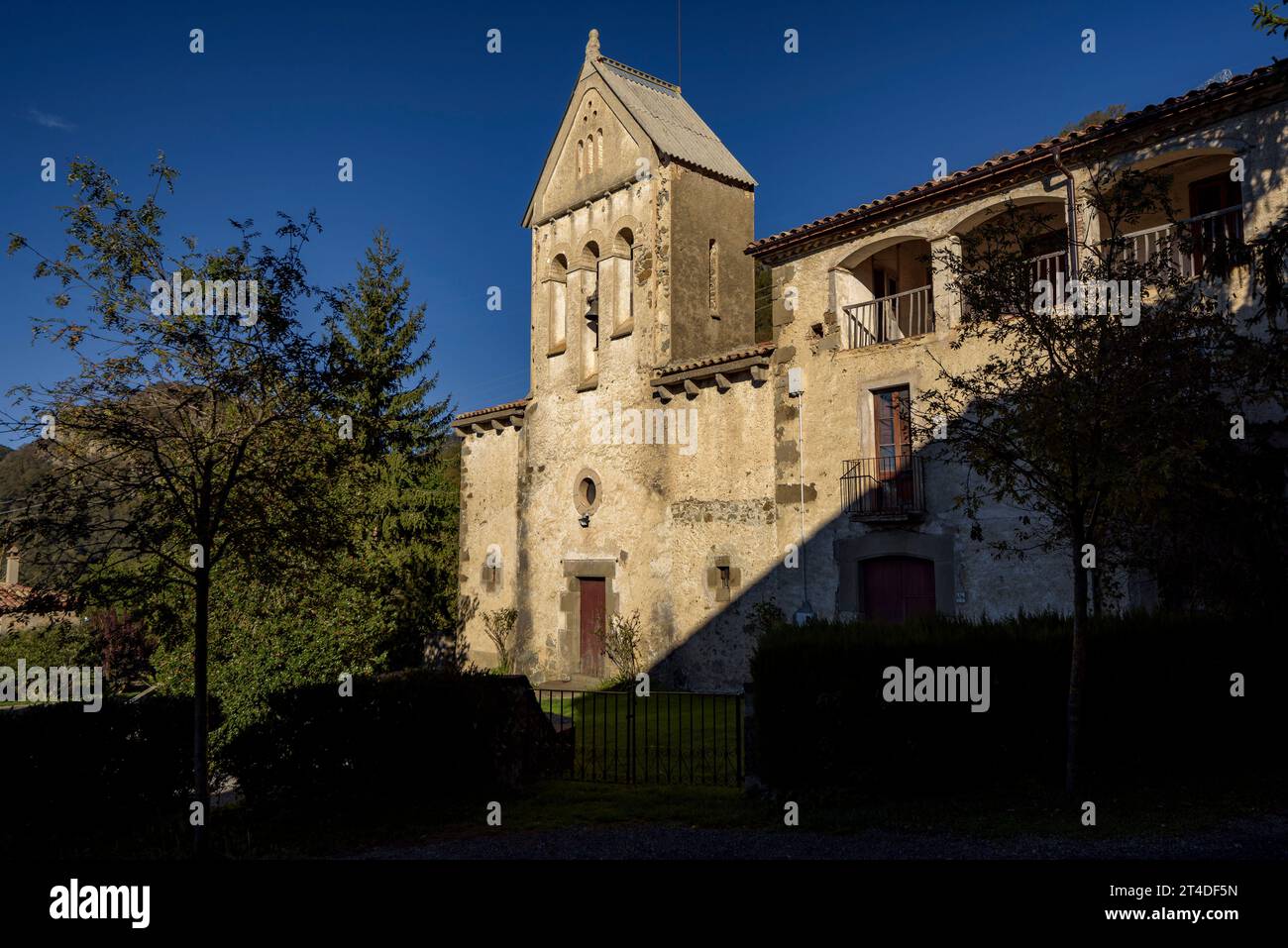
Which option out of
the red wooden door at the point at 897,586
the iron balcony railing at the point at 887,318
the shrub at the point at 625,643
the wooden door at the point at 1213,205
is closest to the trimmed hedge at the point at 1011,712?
the red wooden door at the point at 897,586

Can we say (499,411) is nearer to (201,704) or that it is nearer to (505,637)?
(505,637)

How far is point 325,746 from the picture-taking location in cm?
935

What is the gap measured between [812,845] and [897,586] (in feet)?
26.4

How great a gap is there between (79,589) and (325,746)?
314 centimetres

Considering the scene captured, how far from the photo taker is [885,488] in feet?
49.4

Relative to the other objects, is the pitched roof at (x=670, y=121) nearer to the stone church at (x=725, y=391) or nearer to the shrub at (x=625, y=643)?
the stone church at (x=725, y=391)

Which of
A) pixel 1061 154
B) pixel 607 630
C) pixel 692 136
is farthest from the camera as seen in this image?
pixel 692 136

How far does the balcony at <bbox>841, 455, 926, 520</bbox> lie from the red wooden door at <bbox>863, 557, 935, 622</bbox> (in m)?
0.91

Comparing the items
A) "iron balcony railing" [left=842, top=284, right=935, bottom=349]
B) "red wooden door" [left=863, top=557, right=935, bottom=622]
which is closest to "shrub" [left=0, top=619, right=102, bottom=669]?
"red wooden door" [left=863, top=557, right=935, bottom=622]

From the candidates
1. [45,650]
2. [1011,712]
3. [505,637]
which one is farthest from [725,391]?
[45,650]

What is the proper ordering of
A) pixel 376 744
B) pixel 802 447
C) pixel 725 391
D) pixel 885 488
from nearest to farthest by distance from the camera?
pixel 376 744, pixel 885 488, pixel 802 447, pixel 725 391
